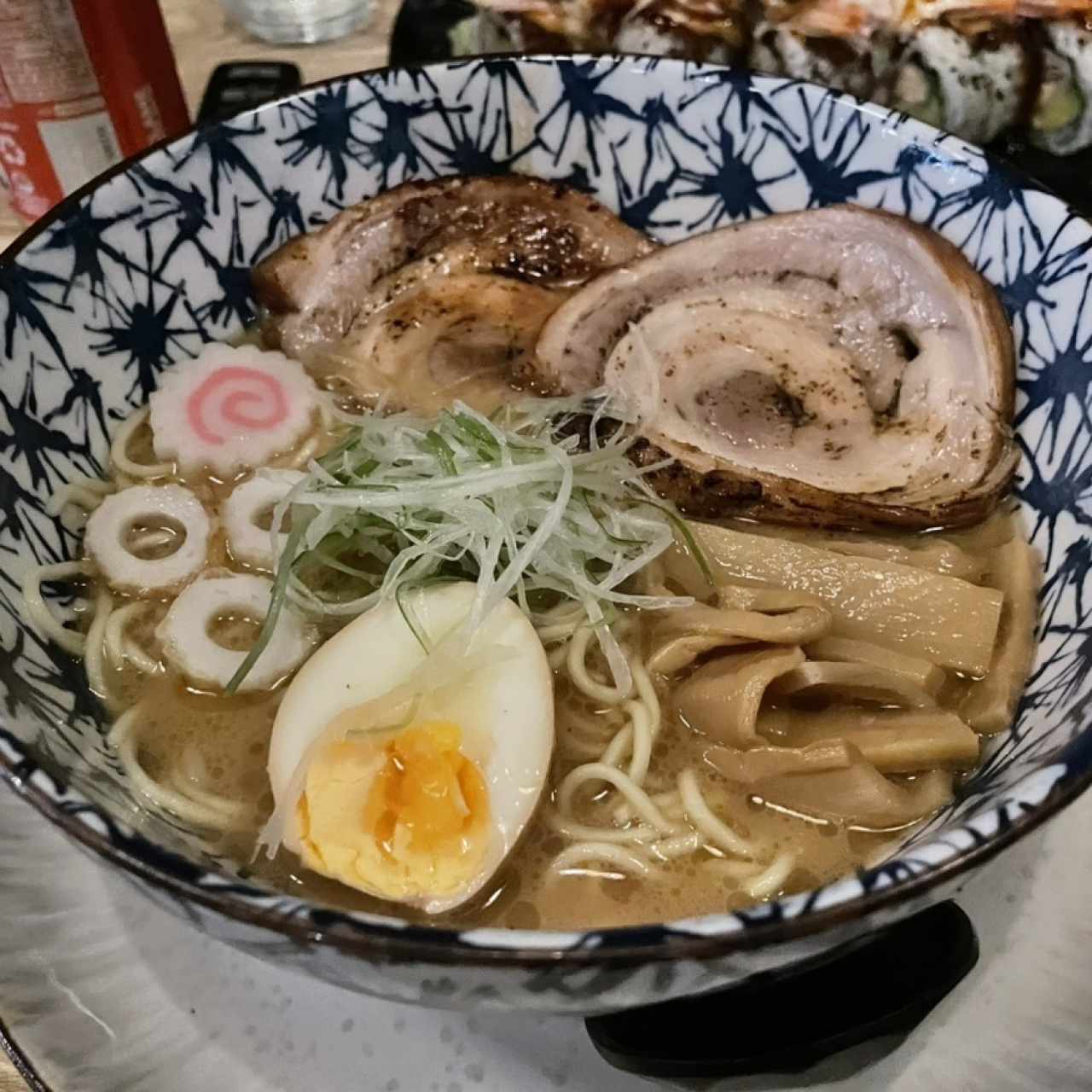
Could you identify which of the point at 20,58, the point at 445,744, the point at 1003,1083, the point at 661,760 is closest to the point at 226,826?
the point at 445,744

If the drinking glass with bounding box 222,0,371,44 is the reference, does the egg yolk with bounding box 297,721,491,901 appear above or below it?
below

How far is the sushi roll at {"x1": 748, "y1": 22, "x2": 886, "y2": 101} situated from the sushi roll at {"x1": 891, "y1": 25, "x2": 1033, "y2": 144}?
46 millimetres

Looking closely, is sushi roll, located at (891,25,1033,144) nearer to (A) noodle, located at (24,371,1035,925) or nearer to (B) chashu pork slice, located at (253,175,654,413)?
(B) chashu pork slice, located at (253,175,654,413)

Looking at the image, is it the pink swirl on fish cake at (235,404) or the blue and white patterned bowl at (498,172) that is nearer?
the blue and white patterned bowl at (498,172)

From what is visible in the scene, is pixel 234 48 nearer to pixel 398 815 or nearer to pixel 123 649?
pixel 123 649

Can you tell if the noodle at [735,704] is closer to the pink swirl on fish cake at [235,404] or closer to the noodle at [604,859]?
the noodle at [604,859]

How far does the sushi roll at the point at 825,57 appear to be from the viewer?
180 cm

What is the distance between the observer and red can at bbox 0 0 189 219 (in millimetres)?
1704

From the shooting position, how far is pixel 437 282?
1657mm

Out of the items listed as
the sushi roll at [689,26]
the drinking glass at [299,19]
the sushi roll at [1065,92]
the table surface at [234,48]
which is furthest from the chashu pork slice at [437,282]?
the drinking glass at [299,19]

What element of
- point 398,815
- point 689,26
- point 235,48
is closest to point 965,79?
point 689,26

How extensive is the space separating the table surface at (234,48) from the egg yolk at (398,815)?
70.8 inches

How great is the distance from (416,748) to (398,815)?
0.22 feet

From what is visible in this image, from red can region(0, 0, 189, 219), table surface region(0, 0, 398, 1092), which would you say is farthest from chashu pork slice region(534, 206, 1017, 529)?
table surface region(0, 0, 398, 1092)
